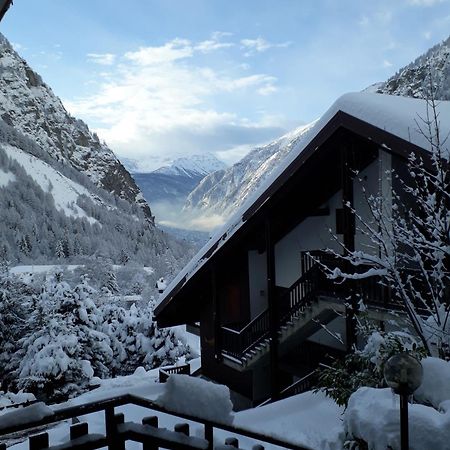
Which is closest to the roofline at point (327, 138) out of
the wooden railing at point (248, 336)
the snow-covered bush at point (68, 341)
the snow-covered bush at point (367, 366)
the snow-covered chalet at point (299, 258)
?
the snow-covered chalet at point (299, 258)

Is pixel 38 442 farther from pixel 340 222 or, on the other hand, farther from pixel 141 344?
pixel 141 344

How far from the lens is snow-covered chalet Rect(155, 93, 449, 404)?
10898mm

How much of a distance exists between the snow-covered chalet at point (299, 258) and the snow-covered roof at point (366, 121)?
0.03 m

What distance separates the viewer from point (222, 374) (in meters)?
17.9

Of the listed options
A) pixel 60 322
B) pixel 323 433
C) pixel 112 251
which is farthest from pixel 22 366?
pixel 112 251

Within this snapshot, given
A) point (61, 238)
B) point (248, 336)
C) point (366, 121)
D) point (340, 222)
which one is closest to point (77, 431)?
point (366, 121)

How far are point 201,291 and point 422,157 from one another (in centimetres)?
1084

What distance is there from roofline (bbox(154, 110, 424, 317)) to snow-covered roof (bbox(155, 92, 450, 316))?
0.05m

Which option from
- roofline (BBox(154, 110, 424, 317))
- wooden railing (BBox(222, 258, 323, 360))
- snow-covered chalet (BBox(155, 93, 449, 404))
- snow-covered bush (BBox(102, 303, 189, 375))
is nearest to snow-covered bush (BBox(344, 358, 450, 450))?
snow-covered chalet (BBox(155, 93, 449, 404))

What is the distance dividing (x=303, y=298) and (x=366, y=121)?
5351 millimetres

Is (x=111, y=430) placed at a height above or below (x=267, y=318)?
below

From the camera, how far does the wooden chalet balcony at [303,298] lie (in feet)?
37.9

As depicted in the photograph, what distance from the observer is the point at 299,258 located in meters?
15.9

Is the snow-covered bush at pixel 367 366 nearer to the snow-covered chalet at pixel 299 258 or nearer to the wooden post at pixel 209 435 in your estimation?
the snow-covered chalet at pixel 299 258
